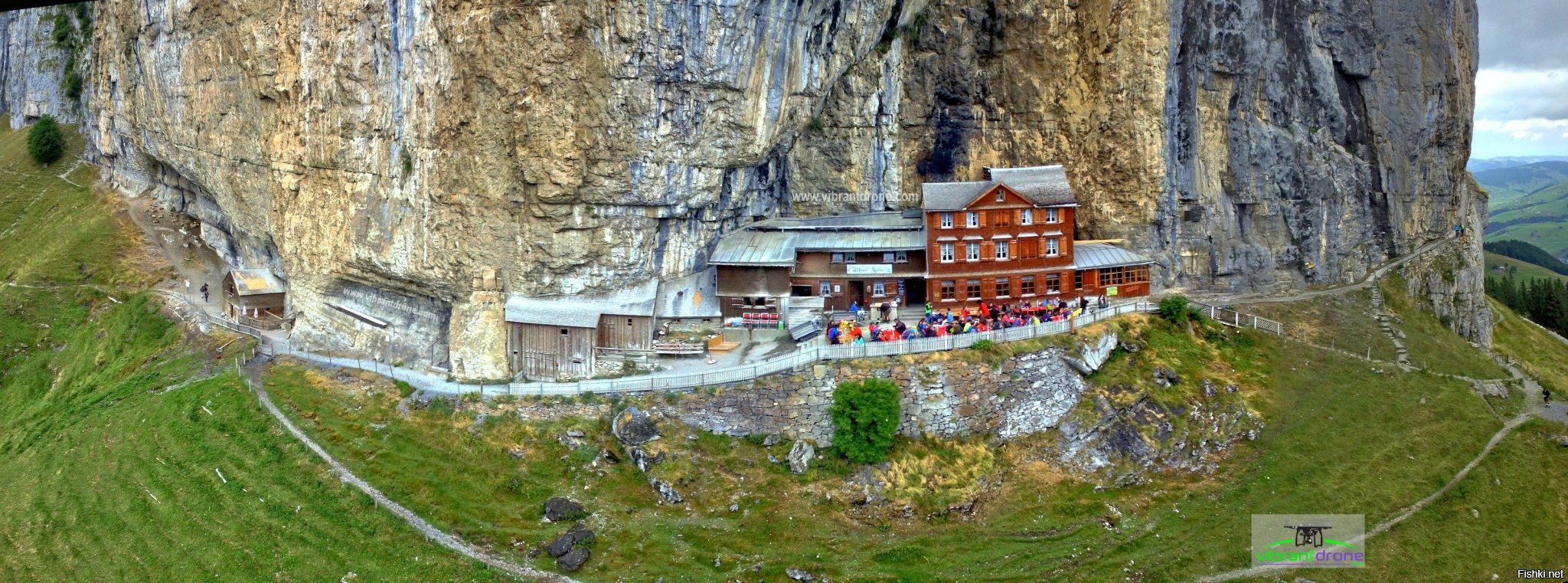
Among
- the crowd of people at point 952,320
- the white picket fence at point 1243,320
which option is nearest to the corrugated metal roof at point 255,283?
the crowd of people at point 952,320

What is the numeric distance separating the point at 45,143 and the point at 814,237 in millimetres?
69800

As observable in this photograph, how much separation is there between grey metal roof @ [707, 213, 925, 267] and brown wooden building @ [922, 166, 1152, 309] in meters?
1.81

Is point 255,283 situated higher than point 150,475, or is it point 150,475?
point 255,283

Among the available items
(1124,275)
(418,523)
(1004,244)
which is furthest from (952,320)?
(418,523)

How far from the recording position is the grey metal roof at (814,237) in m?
46.4

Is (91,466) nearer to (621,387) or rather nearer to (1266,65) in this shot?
(621,387)

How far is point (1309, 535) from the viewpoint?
115 ft

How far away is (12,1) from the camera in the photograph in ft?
19.8

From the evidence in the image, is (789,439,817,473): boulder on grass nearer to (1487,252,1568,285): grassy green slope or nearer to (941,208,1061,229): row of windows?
(941,208,1061,229): row of windows

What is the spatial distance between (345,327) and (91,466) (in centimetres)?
1204

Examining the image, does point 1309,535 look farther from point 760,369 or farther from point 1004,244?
point 760,369

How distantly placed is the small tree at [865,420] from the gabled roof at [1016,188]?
11.4 metres

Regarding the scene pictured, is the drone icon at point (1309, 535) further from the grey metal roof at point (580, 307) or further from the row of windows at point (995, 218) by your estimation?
the grey metal roof at point (580, 307)

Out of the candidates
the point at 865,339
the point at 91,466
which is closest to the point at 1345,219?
the point at 865,339
